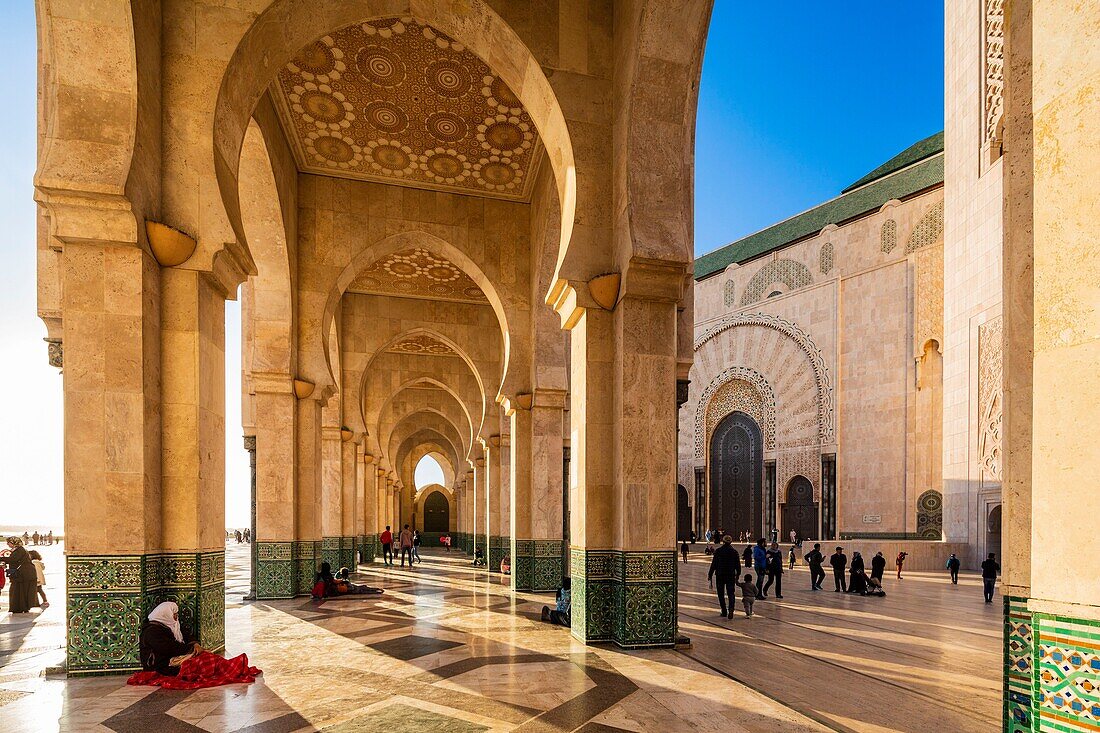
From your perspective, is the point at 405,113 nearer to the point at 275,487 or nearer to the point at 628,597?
the point at 275,487

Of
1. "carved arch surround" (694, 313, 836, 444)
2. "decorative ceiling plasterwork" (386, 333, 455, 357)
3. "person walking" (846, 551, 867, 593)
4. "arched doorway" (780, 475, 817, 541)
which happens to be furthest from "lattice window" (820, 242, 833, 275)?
"decorative ceiling plasterwork" (386, 333, 455, 357)

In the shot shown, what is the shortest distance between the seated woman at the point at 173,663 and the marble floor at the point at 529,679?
0.42ft

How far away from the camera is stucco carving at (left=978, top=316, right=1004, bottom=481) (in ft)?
46.1

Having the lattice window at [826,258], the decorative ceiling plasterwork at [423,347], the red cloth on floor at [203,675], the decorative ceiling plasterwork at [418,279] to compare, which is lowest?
the red cloth on floor at [203,675]

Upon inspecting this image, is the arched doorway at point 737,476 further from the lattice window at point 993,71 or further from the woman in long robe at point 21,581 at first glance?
the woman in long robe at point 21,581

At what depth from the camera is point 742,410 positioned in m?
25.0

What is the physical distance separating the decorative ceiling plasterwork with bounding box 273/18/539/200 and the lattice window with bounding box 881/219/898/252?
1489cm

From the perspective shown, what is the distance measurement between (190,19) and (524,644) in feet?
20.4

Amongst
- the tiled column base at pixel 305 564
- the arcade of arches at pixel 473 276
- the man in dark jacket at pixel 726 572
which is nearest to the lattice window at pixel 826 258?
the arcade of arches at pixel 473 276

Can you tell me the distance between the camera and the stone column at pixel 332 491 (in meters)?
12.6

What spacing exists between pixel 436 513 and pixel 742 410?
68.4 feet

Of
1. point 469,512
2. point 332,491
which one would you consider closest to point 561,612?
point 332,491

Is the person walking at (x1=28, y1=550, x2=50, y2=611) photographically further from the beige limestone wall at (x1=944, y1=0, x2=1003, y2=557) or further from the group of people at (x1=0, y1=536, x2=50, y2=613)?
the beige limestone wall at (x1=944, y1=0, x2=1003, y2=557)

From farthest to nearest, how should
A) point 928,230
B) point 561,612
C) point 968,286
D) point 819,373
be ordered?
point 819,373 → point 928,230 → point 968,286 → point 561,612
